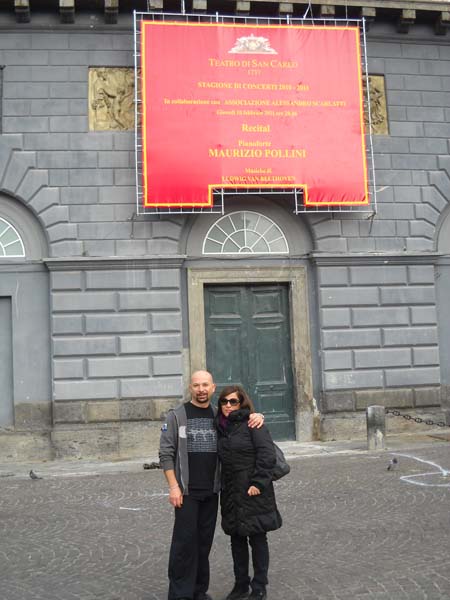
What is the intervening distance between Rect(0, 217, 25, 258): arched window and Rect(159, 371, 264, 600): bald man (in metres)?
9.04

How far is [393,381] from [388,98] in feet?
18.5

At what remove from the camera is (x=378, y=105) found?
14.1m

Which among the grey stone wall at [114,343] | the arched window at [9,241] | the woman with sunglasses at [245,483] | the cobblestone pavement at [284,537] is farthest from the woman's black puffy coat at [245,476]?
the arched window at [9,241]

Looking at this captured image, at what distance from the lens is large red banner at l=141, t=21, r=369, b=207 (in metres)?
13.1

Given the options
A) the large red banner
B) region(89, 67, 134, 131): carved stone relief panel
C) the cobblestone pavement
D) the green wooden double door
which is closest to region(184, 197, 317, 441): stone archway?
the green wooden double door

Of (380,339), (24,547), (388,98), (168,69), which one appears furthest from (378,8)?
(24,547)

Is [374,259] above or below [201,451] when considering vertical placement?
above

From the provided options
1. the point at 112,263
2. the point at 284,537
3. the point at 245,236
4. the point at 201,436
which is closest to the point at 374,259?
the point at 245,236

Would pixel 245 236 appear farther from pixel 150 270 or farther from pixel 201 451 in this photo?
pixel 201 451

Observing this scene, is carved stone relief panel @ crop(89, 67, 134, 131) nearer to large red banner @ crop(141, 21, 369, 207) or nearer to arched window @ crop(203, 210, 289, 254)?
large red banner @ crop(141, 21, 369, 207)

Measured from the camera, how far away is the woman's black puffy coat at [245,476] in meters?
4.78

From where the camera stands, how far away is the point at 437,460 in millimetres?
10516

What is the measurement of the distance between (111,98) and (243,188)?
3.03 meters

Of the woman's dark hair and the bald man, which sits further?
the woman's dark hair
